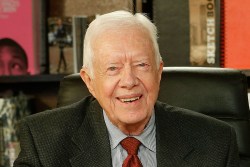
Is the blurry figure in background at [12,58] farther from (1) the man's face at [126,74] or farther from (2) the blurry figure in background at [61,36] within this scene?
(1) the man's face at [126,74]

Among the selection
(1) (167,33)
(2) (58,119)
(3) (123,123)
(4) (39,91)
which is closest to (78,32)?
(1) (167,33)

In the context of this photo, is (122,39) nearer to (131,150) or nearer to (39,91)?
(131,150)

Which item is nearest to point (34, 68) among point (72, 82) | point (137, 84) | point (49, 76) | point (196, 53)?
point (49, 76)

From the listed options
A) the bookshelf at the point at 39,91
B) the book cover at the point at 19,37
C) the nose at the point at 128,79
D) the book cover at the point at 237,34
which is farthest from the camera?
the bookshelf at the point at 39,91

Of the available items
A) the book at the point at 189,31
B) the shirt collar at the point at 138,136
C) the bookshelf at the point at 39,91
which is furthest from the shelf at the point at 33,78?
the shirt collar at the point at 138,136

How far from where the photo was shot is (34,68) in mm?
2076

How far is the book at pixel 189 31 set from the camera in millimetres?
1932

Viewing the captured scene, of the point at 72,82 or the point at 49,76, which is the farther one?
the point at 49,76

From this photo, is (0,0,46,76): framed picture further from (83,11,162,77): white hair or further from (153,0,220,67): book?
(83,11,162,77): white hair

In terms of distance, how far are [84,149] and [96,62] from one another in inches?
11.1

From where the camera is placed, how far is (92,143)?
4.76 ft

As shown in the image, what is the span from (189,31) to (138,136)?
0.67m

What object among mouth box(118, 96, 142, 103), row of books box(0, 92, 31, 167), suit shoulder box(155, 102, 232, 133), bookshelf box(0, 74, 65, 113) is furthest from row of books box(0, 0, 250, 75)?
mouth box(118, 96, 142, 103)

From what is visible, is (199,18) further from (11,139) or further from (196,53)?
(11,139)
